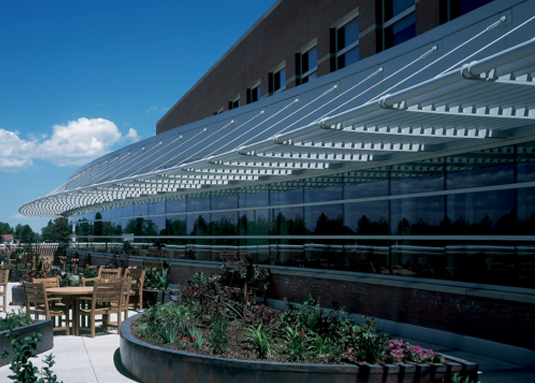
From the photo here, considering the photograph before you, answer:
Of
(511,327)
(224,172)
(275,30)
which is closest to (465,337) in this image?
(511,327)

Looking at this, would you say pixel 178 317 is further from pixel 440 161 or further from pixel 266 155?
pixel 440 161

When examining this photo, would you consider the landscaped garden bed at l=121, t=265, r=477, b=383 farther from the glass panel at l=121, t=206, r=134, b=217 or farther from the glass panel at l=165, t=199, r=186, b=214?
the glass panel at l=121, t=206, r=134, b=217

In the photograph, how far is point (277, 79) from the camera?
22.2 metres

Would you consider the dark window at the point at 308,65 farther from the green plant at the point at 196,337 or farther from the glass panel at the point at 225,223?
the green plant at the point at 196,337

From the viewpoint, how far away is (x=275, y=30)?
2139 cm

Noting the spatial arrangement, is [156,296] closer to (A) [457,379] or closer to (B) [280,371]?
(B) [280,371]

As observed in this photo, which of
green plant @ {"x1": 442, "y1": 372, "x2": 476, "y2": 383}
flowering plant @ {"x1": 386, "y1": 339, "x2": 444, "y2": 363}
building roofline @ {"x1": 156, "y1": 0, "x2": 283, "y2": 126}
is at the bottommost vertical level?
green plant @ {"x1": 442, "y1": 372, "x2": 476, "y2": 383}

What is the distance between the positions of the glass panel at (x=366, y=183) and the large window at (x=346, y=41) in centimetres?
544

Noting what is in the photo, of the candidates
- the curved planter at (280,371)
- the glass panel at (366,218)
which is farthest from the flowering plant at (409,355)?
the glass panel at (366,218)

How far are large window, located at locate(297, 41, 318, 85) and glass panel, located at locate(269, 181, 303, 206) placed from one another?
5.43 m

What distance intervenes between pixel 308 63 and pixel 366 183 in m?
8.81

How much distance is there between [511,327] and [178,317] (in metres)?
5.56

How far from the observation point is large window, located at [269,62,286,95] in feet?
70.4

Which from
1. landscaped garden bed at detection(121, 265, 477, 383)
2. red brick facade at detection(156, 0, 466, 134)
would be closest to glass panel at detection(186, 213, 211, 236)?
red brick facade at detection(156, 0, 466, 134)
